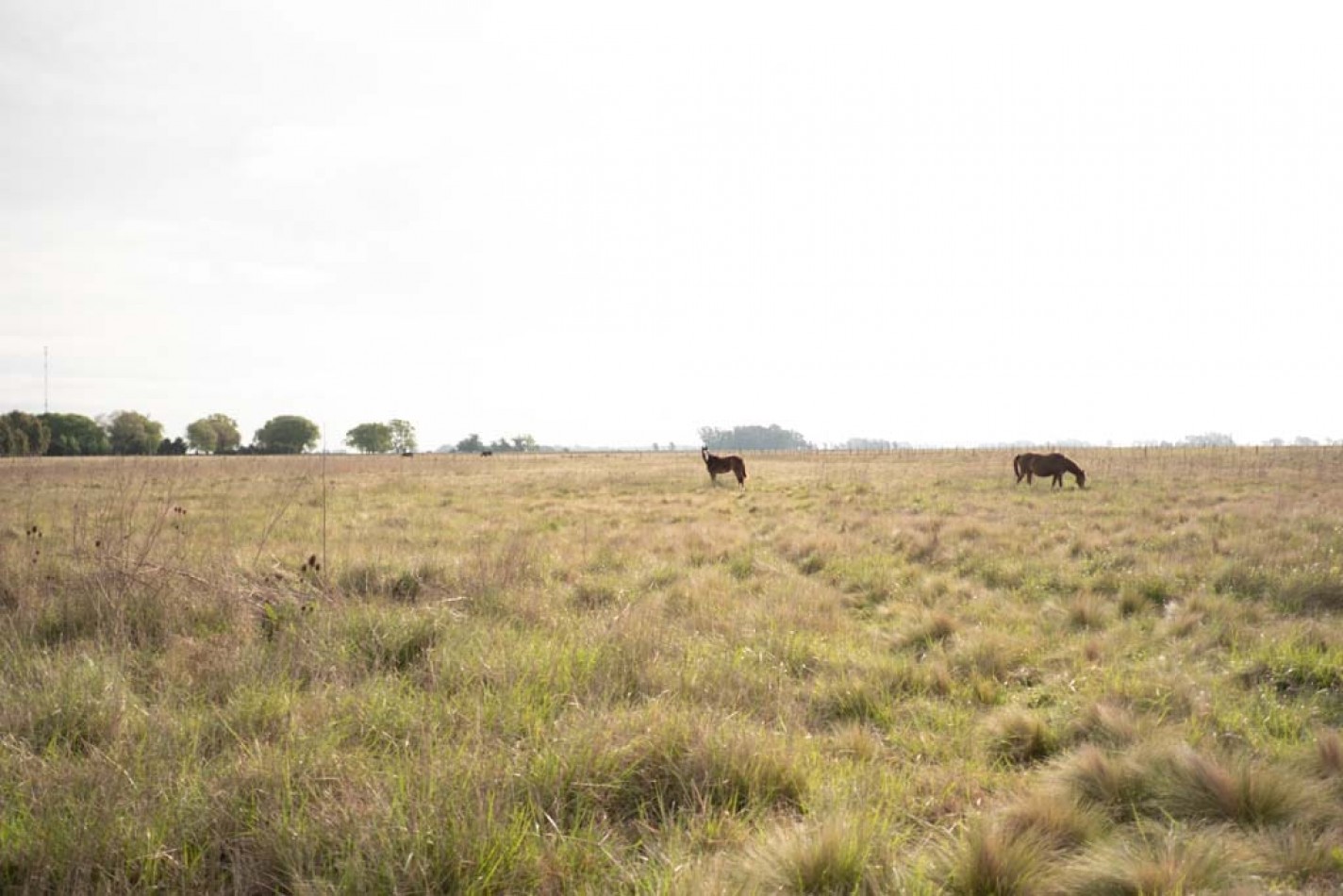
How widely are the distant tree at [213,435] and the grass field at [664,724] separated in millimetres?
139448

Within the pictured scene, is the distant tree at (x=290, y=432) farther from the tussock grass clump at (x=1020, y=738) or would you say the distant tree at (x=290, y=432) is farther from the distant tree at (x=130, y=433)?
the tussock grass clump at (x=1020, y=738)

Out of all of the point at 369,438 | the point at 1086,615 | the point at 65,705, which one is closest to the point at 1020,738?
the point at 1086,615

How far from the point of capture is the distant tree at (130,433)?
351 feet

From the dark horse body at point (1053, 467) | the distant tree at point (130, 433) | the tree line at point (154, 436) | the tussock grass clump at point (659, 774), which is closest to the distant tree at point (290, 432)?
the tree line at point (154, 436)

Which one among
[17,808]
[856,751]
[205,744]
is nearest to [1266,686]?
[856,751]

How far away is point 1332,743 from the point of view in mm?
3604

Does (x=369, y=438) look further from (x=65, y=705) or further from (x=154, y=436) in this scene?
(x=65, y=705)

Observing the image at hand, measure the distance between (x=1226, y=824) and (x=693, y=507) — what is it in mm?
14808

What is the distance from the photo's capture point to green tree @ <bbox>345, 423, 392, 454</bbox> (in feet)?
497

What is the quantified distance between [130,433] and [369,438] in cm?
4791

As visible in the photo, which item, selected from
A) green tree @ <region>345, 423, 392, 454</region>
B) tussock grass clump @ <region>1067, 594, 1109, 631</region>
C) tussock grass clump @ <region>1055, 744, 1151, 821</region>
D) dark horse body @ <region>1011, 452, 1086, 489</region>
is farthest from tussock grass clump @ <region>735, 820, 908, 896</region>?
green tree @ <region>345, 423, 392, 454</region>

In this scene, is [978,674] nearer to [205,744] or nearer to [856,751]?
[856,751]

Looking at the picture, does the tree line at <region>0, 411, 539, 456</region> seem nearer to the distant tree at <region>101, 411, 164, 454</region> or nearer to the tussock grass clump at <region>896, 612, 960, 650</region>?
the distant tree at <region>101, 411, 164, 454</region>

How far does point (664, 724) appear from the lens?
3617 mm
